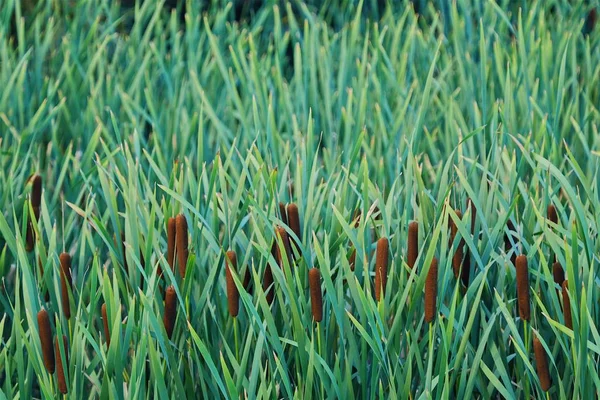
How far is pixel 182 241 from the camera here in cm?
122

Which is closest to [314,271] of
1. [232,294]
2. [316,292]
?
[316,292]

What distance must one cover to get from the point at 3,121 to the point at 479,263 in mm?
1285

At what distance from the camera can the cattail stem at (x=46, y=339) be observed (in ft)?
3.59

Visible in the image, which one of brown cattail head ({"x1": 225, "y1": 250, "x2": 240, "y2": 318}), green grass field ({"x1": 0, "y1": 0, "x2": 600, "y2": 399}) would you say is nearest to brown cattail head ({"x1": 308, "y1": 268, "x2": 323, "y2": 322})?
green grass field ({"x1": 0, "y1": 0, "x2": 600, "y2": 399})

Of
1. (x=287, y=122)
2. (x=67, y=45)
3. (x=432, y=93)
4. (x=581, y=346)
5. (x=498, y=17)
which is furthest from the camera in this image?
(x=498, y=17)

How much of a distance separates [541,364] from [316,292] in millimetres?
315

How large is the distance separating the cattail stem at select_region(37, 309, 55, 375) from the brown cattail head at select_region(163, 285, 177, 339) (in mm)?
168

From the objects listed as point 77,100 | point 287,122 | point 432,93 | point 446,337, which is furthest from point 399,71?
point 446,337

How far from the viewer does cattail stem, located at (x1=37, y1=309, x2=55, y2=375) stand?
1096 mm

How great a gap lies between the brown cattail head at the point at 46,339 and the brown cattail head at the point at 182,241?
0.21m

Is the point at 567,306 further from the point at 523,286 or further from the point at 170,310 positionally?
the point at 170,310

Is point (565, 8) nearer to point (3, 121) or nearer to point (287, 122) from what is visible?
point (287, 122)

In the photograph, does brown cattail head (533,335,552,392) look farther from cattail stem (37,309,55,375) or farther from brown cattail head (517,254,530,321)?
cattail stem (37,309,55,375)

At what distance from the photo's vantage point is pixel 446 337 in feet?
3.60
